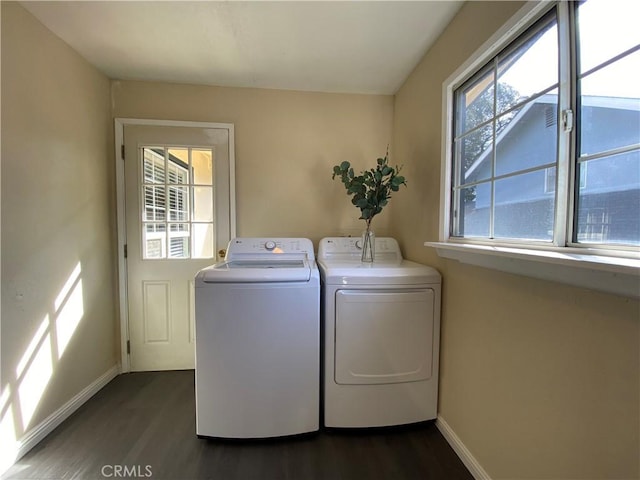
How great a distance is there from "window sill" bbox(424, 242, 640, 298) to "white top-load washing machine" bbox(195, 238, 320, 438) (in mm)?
837

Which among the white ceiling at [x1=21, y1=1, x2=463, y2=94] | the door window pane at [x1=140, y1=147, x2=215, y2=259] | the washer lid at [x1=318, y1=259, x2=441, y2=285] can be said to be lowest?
the washer lid at [x1=318, y1=259, x2=441, y2=285]

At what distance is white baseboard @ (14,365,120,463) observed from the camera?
134 centimetres

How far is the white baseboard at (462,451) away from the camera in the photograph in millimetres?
1194

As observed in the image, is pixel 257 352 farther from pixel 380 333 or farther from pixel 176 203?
pixel 176 203

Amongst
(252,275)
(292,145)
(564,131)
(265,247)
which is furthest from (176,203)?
(564,131)

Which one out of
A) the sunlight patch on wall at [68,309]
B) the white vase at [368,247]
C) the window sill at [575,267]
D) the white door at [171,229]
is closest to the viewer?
the window sill at [575,267]

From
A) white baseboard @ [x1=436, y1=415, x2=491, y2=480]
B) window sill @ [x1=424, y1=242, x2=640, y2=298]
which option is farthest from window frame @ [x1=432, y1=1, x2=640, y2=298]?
white baseboard @ [x1=436, y1=415, x2=491, y2=480]

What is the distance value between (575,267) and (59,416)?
8.35 ft

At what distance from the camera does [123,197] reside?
2.02 m

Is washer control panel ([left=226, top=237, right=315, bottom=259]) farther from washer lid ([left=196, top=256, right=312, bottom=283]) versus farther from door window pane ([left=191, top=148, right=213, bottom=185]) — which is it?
door window pane ([left=191, top=148, right=213, bottom=185])

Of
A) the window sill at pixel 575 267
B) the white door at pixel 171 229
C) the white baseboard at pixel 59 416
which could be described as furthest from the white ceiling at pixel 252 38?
the white baseboard at pixel 59 416

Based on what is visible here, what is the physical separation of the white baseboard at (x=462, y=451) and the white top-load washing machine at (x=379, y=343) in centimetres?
11

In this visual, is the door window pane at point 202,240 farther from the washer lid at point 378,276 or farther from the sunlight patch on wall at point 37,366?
the washer lid at point 378,276

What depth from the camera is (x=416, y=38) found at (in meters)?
1.54
